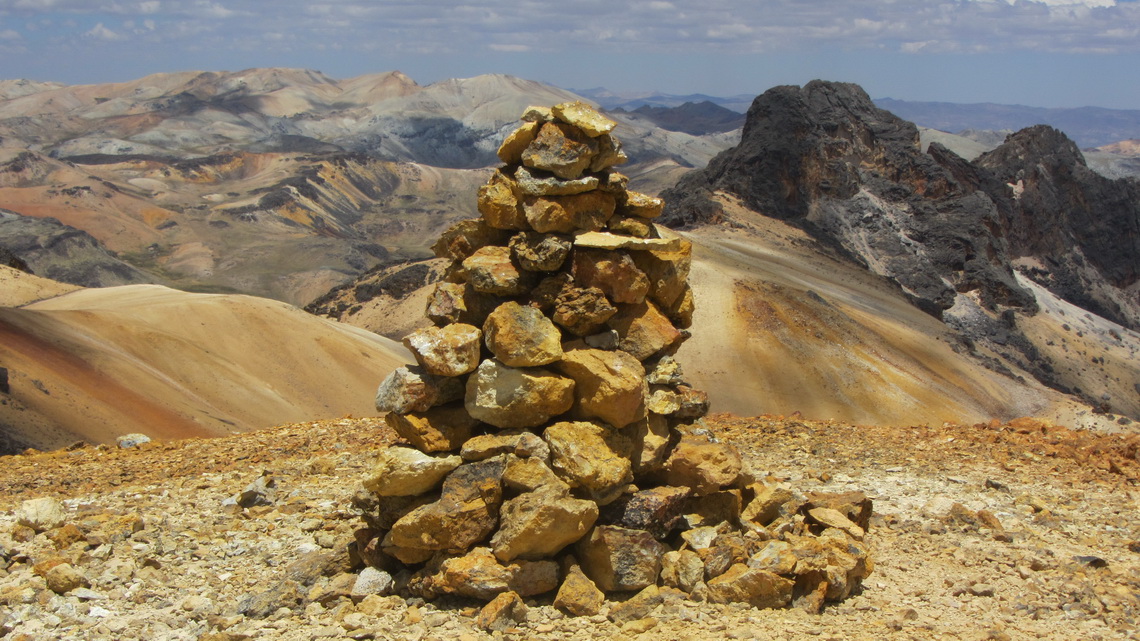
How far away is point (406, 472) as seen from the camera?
7.57 metres

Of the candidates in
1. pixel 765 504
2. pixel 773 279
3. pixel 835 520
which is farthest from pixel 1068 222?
pixel 765 504

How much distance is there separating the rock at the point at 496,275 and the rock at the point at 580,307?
1.24 ft

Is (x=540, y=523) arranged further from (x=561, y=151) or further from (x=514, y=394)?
(x=561, y=151)

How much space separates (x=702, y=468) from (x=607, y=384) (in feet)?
4.16

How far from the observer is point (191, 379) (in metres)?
25.1

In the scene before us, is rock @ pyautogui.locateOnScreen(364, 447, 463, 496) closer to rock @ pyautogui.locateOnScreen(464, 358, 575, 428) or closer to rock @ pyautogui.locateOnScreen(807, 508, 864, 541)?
rock @ pyautogui.locateOnScreen(464, 358, 575, 428)

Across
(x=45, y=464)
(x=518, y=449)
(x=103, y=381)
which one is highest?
(x=518, y=449)

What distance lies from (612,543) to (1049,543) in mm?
4352

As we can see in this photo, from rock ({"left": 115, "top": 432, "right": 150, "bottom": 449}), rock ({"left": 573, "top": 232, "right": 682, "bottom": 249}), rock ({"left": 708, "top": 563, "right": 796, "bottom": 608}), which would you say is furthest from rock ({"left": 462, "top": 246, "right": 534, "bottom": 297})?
rock ({"left": 115, "top": 432, "right": 150, "bottom": 449})

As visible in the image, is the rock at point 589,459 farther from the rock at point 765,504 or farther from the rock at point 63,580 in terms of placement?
the rock at point 63,580

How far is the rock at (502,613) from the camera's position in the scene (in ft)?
22.8

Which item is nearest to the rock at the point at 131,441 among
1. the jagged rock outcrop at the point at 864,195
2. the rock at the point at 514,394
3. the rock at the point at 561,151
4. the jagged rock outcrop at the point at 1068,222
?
the rock at the point at 514,394

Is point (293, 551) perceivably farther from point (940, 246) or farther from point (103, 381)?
point (940, 246)

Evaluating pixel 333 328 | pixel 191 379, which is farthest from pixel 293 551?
pixel 333 328
